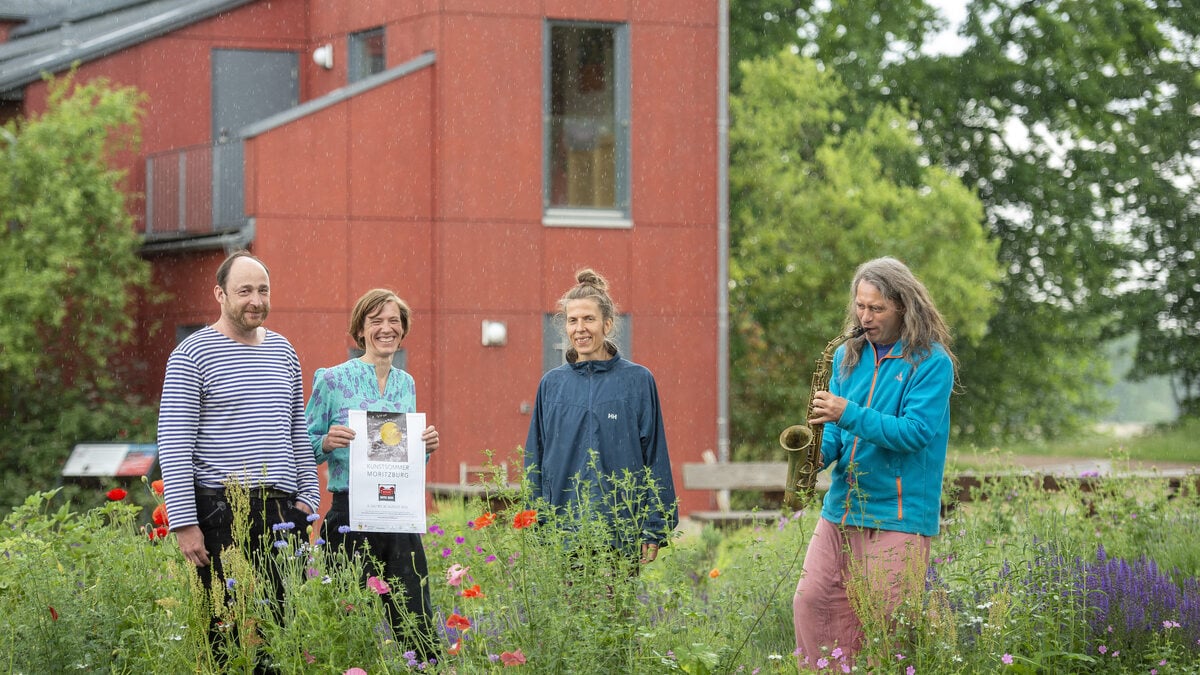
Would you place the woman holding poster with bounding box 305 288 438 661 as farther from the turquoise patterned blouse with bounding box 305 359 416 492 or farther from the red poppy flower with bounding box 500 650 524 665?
the red poppy flower with bounding box 500 650 524 665

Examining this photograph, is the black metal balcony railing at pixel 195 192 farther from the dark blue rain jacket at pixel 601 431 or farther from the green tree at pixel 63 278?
the dark blue rain jacket at pixel 601 431

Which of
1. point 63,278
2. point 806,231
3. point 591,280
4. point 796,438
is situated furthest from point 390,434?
point 806,231

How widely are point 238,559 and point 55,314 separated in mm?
12590

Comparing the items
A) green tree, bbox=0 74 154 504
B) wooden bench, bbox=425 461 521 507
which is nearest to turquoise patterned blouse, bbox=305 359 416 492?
wooden bench, bbox=425 461 521 507

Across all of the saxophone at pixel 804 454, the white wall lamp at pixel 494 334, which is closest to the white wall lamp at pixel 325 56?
the white wall lamp at pixel 494 334

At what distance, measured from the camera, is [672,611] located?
613 centimetres

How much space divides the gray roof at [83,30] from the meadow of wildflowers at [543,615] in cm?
1282

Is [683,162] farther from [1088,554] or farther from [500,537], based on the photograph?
[500,537]

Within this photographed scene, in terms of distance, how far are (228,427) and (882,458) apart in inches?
97.1

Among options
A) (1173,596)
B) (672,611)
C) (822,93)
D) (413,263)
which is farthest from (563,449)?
(822,93)

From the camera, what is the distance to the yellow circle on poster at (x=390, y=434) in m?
6.35

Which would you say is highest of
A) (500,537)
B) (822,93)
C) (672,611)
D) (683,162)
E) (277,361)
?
(822,93)

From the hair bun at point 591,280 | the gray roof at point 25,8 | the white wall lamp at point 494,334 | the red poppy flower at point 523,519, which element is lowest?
the red poppy flower at point 523,519

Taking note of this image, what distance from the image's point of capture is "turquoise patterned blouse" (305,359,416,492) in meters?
6.54
